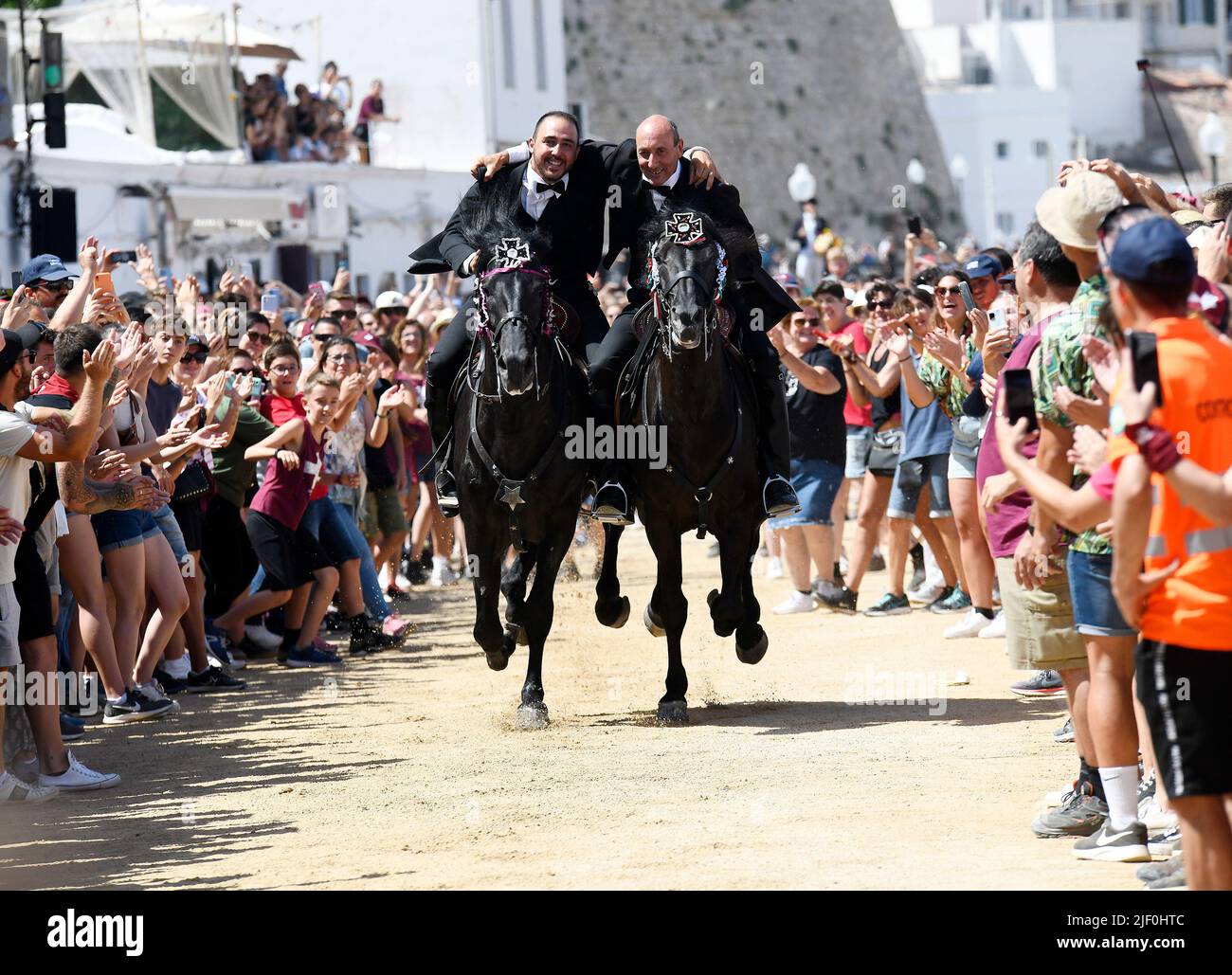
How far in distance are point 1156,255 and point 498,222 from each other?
17.0ft

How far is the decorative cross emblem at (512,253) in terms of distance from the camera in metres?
9.23


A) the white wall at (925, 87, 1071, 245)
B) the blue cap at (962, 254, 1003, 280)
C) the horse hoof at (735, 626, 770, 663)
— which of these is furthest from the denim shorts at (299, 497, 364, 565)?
the white wall at (925, 87, 1071, 245)

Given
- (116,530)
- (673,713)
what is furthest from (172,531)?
(673,713)

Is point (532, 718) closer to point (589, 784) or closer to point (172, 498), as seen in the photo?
point (589, 784)

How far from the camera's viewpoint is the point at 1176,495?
4883 millimetres

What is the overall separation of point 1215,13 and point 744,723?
289 feet

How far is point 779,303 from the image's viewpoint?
10219mm

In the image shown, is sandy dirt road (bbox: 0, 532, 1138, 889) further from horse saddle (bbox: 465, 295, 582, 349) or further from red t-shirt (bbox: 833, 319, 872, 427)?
red t-shirt (bbox: 833, 319, 872, 427)

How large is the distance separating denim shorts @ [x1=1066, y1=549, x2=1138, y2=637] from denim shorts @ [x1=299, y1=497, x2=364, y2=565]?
23.3ft

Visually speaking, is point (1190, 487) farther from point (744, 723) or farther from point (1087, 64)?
point (1087, 64)

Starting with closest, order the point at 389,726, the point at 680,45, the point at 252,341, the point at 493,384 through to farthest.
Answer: the point at 493,384 < the point at 389,726 < the point at 252,341 < the point at 680,45

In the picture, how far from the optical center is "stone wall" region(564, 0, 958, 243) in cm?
6341
